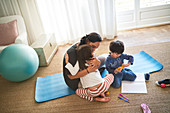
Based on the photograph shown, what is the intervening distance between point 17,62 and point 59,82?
610 millimetres

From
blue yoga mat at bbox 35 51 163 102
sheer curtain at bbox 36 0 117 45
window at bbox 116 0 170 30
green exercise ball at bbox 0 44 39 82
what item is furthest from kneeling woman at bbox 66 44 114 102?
window at bbox 116 0 170 30

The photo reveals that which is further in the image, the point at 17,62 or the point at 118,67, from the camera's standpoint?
the point at 17,62

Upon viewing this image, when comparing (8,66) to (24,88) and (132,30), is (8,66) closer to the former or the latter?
(24,88)

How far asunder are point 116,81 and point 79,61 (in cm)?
55

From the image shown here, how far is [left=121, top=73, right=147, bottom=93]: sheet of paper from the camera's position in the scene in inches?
65.9

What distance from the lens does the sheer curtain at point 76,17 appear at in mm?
2994

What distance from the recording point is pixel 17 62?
1.95 meters

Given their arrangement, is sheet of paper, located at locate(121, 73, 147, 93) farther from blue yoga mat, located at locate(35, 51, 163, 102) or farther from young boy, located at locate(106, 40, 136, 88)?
blue yoga mat, located at locate(35, 51, 163, 102)

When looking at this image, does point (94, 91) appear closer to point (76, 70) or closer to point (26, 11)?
point (76, 70)

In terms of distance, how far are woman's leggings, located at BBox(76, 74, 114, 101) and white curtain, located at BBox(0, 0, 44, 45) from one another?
6.50 ft

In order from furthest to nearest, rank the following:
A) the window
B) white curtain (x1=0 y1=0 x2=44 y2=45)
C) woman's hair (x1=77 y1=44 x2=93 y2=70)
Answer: the window
white curtain (x1=0 y1=0 x2=44 y2=45)
woman's hair (x1=77 y1=44 x2=93 y2=70)

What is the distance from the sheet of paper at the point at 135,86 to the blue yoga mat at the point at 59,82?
0.22 m

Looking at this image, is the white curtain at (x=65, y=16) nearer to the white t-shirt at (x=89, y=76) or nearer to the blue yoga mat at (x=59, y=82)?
the blue yoga mat at (x=59, y=82)

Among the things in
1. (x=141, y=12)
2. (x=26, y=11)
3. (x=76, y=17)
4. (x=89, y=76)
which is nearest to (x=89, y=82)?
(x=89, y=76)
